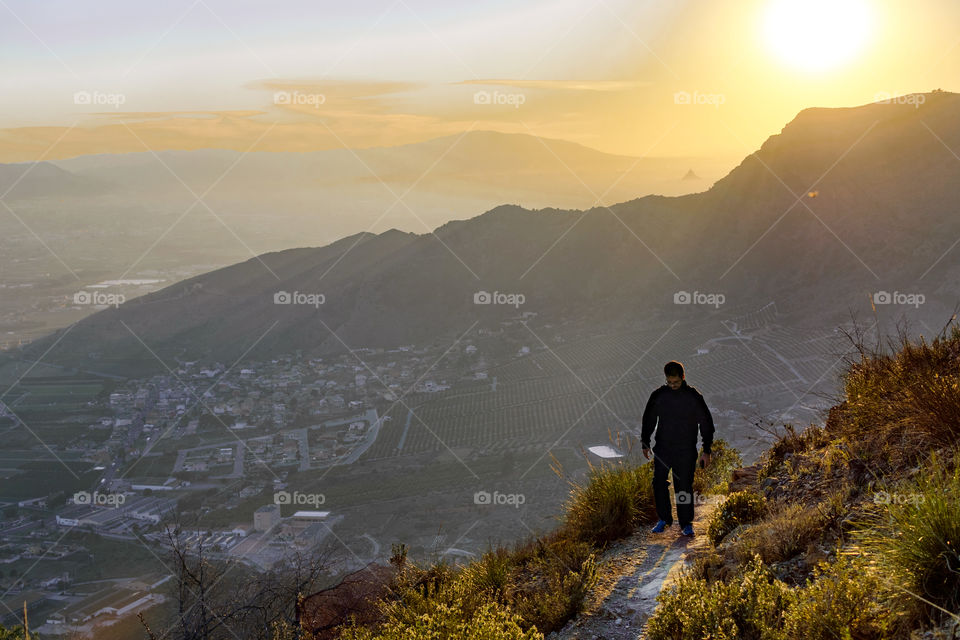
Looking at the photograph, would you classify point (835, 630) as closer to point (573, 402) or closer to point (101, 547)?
point (101, 547)

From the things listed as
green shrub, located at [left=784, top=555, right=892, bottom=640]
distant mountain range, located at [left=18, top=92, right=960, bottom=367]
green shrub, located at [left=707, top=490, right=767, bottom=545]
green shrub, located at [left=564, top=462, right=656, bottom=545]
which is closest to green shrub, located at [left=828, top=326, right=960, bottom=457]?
green shrub, located at [left=707, top=490, right=767, bottom=545]

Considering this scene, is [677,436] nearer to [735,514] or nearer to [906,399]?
[735,514]

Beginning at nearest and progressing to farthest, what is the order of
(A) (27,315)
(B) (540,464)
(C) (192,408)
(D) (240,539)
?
1. (D) (240,539)
2. (B) (540,464)
3. (C) (192,408)
4. (A) (27,315)

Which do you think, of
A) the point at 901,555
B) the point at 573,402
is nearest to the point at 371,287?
the point at 573,402

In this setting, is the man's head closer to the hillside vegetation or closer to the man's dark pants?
Result: the man's dark pants

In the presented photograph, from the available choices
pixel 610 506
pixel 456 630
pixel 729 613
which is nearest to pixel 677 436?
pixel 610 506

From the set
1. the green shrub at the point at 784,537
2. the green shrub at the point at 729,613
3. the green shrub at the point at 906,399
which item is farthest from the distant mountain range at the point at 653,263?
the green shrub at the point at 729,613
